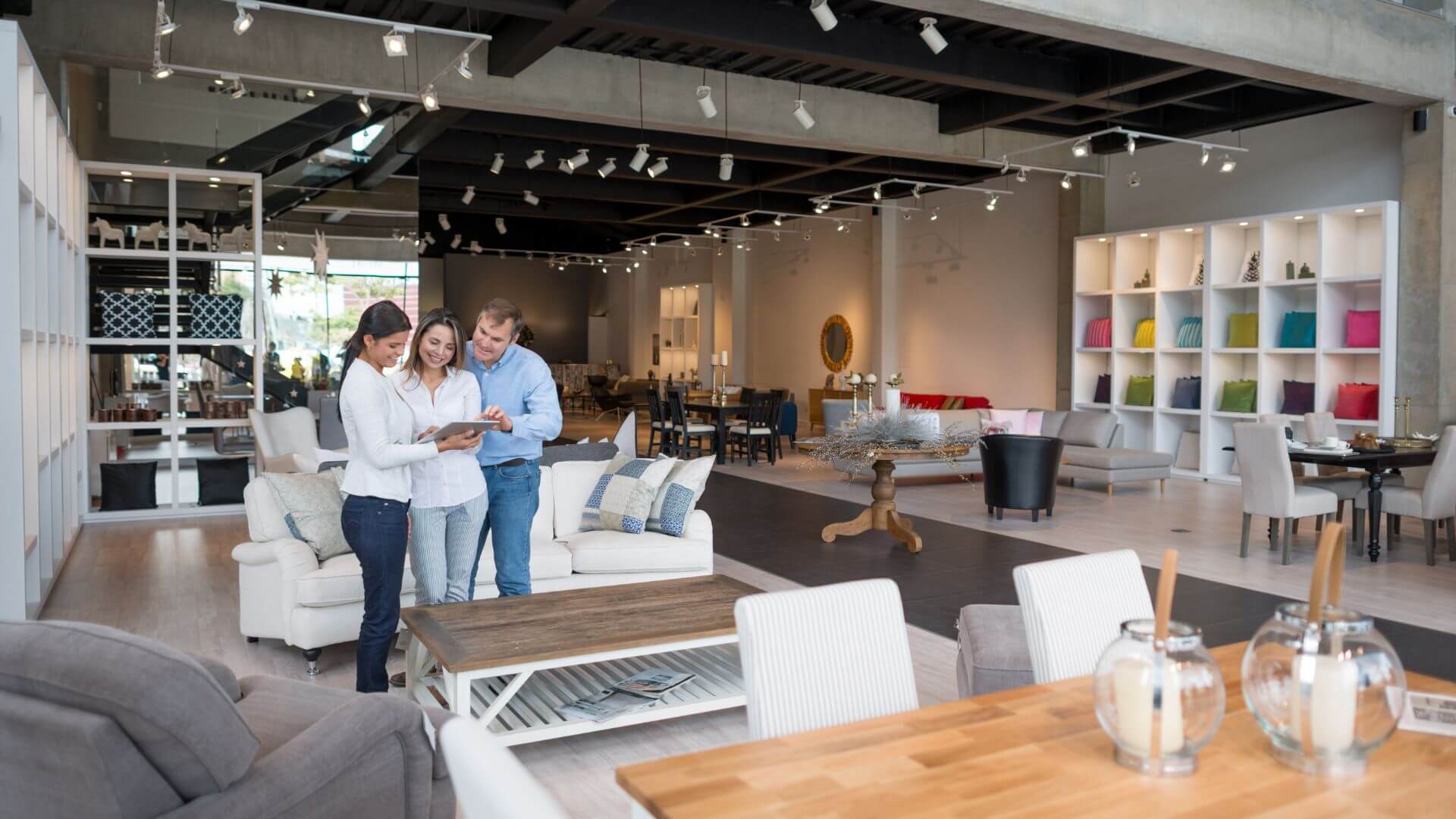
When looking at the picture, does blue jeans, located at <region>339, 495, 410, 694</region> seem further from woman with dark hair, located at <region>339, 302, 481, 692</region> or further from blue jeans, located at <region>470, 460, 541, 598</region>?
blue jeans, located at <region>470, 460, 541, 598</region>

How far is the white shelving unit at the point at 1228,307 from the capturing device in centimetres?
959

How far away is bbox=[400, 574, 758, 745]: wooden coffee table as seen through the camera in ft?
11.0

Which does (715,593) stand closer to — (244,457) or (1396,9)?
(244,457)

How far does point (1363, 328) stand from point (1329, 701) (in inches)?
366

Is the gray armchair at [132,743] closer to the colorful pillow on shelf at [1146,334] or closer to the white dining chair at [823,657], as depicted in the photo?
the white dining chair at [823,657]

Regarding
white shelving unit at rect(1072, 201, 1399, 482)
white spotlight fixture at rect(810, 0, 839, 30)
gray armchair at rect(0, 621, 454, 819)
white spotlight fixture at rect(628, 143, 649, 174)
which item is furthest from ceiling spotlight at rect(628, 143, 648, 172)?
gray armchair at rect(0, 621, 454, 819)

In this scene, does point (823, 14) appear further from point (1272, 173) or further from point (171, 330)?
point (1272, 173)

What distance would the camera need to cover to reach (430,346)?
3684mm

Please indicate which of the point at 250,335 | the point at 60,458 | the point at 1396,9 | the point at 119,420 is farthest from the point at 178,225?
the point at 1396,9

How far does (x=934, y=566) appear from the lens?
266 inches

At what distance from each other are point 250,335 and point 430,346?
19.8 feet

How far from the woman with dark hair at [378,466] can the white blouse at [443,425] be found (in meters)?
0.06

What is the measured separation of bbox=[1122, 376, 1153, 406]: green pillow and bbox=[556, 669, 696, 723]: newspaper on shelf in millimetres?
8929

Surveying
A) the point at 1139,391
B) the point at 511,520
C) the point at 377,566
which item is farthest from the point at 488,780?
the point at 1139,391
